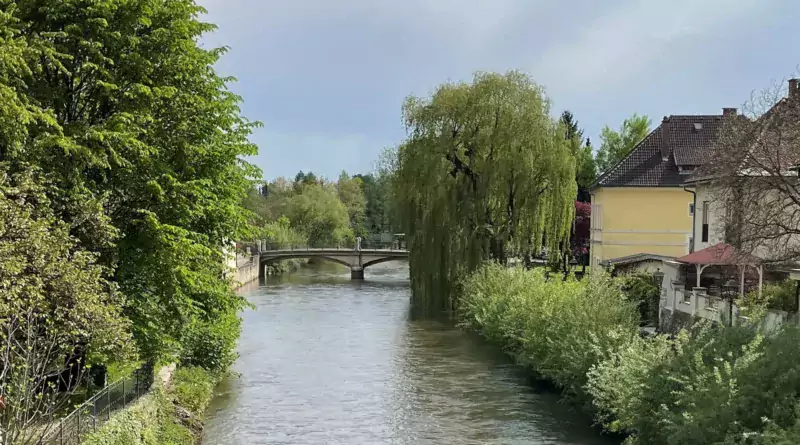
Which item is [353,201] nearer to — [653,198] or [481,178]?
[653,198]

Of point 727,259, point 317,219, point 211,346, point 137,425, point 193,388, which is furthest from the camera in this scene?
point 317,219

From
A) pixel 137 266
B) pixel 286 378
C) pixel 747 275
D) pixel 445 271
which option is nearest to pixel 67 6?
pixel 137 266

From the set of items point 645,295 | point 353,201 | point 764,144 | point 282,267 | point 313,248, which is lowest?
point 282,267

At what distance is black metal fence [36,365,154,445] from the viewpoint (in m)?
11.1

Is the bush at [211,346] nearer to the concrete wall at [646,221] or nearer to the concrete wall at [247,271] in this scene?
the concrete wall at [646,221]

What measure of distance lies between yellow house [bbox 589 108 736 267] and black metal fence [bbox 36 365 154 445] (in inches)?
1096

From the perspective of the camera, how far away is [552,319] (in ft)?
71.6

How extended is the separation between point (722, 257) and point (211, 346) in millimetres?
13372

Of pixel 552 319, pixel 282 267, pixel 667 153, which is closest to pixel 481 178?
pixel 552 319

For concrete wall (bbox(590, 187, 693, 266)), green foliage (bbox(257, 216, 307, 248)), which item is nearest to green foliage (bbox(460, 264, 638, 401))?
concrete wall (bbox(590, 187, 693, 266))

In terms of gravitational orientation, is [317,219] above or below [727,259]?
above

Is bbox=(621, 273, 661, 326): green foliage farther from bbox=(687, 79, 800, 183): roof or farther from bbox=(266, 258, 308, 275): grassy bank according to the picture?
bbox=(266, 258, 308, 275): grassy bank

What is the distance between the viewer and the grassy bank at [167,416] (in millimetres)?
12367

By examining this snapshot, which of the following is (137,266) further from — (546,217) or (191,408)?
(546,217)
